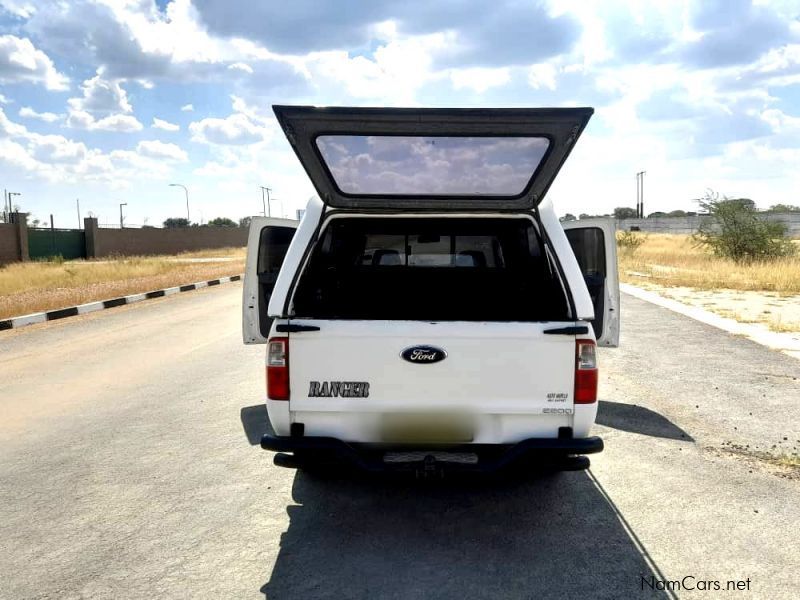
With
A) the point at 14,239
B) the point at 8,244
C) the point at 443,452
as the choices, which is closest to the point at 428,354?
the point at 443,452

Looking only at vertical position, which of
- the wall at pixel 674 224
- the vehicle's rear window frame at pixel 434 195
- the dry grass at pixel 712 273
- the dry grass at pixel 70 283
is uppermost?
the wall at pixel 674 224

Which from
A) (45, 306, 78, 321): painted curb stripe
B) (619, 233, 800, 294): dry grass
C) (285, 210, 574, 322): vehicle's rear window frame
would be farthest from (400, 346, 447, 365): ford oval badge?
(619, 233, 800, 294): dry grass

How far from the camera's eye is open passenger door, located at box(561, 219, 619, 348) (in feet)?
16.9

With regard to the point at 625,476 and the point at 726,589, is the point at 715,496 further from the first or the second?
the point at 726,589

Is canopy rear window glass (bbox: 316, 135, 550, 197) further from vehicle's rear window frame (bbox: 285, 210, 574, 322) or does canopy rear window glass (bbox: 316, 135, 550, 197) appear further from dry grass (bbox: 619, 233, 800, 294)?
dry grass (bbox: 619, 233, 800, 294)

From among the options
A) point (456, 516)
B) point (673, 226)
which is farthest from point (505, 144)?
point (673, 226)

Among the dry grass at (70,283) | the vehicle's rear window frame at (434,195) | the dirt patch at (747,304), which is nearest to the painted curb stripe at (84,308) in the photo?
the dry grass at (70,283)

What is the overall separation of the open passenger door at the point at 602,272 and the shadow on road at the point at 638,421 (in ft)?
2.72

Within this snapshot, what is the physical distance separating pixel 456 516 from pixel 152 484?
1.94 m

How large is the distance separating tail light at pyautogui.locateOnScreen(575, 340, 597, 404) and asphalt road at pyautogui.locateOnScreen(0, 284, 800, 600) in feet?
2.44

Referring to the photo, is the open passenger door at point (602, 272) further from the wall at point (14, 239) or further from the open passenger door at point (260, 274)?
the wall at point (14, 239)

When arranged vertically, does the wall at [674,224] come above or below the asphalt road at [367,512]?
above

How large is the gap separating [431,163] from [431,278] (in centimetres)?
124

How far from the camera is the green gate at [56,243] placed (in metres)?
37.4
